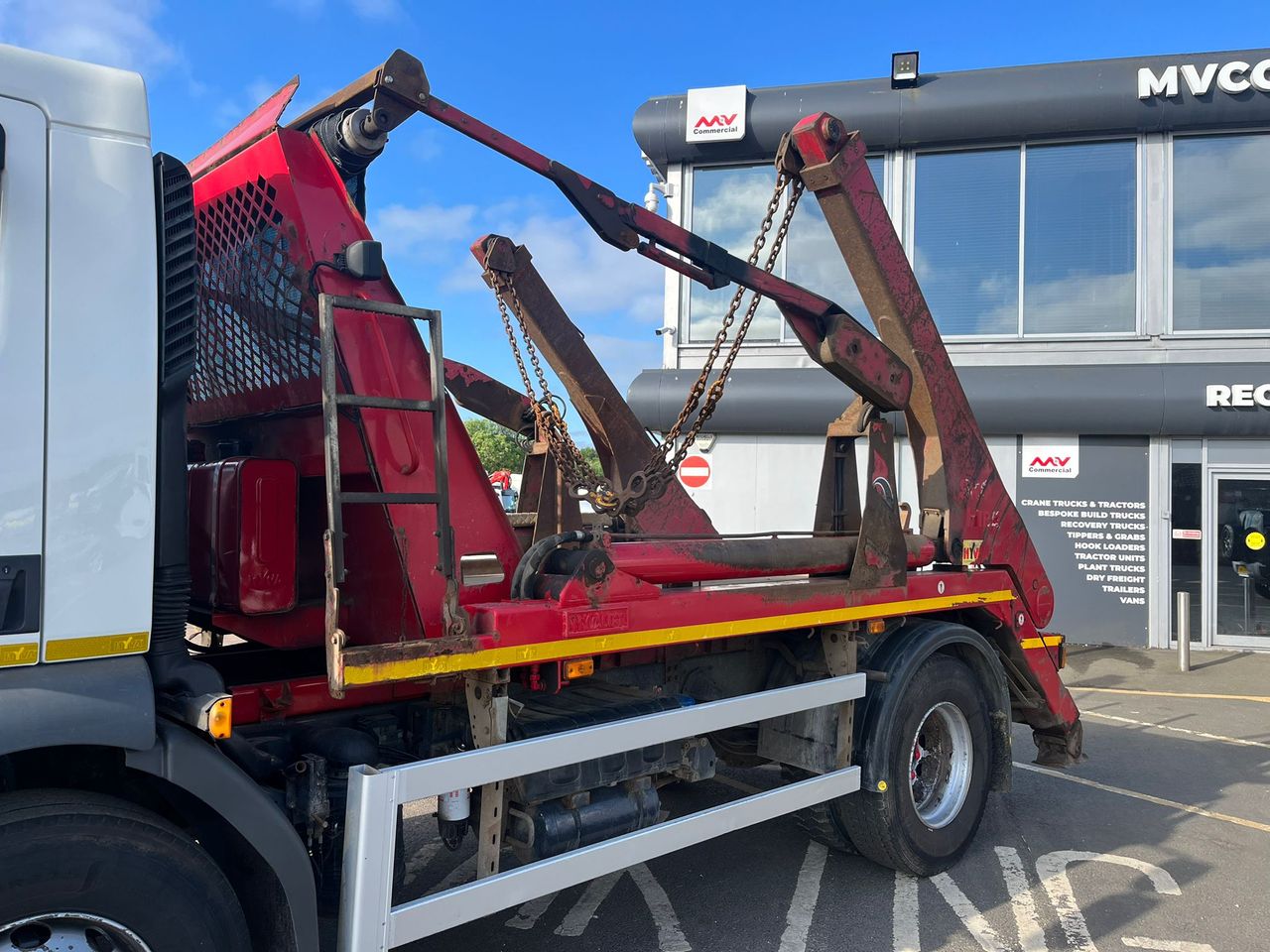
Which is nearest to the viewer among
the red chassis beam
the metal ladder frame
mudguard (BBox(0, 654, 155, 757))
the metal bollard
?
mudguard (BBox(0, 654, 155, 757))

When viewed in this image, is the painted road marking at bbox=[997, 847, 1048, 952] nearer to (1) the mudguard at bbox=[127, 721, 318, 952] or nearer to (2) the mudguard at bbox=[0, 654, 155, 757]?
(1) the mudguard at bbox=[127, 721, 318, 952]

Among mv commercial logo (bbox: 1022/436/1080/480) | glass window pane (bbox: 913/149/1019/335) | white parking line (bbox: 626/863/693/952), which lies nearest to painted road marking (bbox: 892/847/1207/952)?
white parking line (bbox: 626/863/693/952)

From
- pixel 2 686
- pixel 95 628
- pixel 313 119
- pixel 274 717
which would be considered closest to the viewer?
pixel 2 686

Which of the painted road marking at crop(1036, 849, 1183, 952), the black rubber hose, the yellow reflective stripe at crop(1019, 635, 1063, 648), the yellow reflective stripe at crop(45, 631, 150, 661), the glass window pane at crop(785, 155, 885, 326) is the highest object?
the glass window pane at crop(785, 155, 885, 326)

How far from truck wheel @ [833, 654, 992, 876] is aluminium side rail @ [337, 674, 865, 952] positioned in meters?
0.61

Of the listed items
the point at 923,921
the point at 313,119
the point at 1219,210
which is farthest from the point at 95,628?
the point at 1219,210

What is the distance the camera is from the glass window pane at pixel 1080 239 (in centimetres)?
1327

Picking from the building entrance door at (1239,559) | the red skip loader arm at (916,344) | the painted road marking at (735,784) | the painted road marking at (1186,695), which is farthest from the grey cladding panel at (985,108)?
the painted road marking at (735,784)

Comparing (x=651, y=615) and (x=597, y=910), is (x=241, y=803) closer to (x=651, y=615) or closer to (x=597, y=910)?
(x=651, y=615)

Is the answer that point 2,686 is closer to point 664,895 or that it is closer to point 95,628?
point 95,628

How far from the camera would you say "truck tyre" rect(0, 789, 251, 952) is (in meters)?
2.20

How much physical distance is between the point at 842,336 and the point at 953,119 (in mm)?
10151

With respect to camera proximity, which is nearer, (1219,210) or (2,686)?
(2,686)

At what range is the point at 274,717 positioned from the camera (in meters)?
3.30
